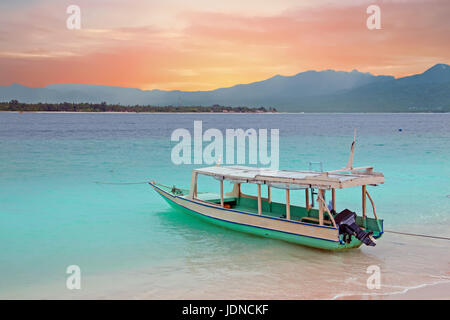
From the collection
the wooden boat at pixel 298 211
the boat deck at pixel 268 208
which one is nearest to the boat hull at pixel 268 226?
the wooden boat at pixel 298 211

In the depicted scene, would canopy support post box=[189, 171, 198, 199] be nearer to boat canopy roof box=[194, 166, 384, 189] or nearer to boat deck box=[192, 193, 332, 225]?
boat deck box=[192, 193, 332, 225]

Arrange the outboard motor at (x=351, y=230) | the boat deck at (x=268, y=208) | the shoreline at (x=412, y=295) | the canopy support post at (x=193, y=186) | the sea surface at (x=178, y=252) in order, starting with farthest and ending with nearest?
the canopy support post at (x=193, y=186) < the boat deck at (x=268, y=208) < the outboard motor at (x=351, y=230) < the sea surface at (x=178, y=252) < the shoreline at (x=412, y=295)

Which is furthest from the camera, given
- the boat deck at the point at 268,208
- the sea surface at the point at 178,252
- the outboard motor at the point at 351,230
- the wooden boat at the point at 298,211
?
Result: the boat deck at the point at 268,208

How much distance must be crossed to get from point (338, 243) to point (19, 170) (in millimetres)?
27122

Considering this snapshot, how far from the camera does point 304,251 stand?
12.2m

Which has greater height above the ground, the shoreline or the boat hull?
the boat hull

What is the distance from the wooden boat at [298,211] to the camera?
11.8m

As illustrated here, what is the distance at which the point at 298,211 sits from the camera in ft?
47.5

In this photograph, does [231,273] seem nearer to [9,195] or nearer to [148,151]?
[9,195]

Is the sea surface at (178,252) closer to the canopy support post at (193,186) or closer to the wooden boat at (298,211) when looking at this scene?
the wooden boat at (298,211)

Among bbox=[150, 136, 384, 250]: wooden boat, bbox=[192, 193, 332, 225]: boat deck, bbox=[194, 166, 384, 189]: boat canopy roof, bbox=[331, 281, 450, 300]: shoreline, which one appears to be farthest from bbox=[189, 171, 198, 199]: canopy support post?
bbox=[331, 281, 450, 300]: shoreline

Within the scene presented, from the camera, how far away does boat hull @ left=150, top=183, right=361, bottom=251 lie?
466 inches

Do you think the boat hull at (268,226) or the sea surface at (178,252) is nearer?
the sea surface at (178,252)

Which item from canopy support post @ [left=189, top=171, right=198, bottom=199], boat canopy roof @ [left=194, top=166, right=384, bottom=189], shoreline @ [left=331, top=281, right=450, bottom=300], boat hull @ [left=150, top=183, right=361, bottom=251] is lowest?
shoreline @ [left=331, top=281, right=450, bottom=300]
